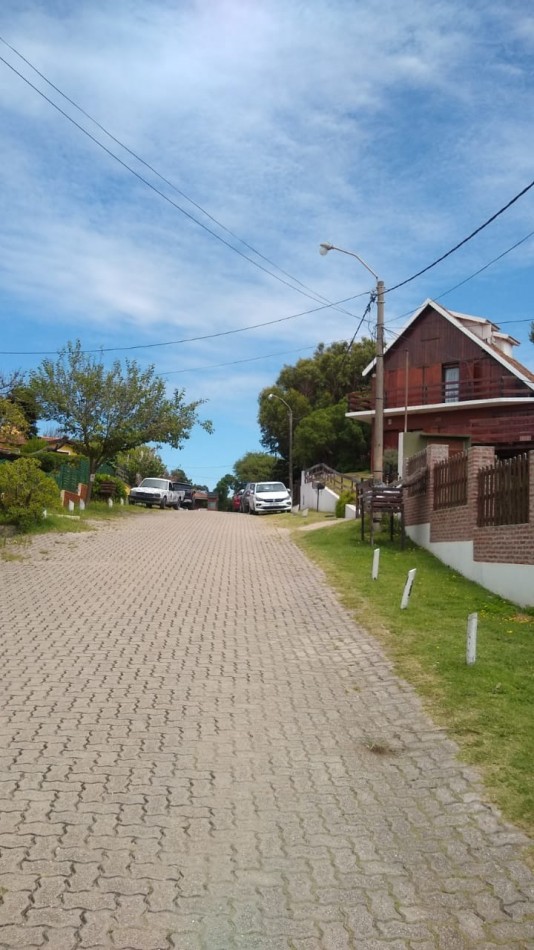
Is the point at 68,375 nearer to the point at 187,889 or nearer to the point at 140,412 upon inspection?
the point at 140,412

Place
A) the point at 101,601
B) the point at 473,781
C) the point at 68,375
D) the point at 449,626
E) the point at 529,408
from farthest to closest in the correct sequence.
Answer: the point at 529,408 < the point at 68,375 < the point at 101,601 < the point at 449,626 < the point at 473,781

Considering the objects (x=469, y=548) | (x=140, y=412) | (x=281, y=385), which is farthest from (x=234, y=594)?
(x=281, y=385)

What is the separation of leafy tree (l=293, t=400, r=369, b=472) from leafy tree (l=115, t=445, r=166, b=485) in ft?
37.7

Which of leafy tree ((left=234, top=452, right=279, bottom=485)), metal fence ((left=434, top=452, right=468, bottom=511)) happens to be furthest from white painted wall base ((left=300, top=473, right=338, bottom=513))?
leafy tree ((left=234, top=452, right=279, bottom=485))

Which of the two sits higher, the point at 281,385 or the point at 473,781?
A: the point at 281,385

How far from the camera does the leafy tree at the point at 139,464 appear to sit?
185 feet

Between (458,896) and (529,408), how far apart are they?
36549 millimetres

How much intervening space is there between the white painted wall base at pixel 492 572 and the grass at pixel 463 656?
0.56 feet

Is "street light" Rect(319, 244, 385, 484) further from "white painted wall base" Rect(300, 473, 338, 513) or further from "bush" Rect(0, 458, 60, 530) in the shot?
"white painted wall base" Rect(300, 473, 338, 513)

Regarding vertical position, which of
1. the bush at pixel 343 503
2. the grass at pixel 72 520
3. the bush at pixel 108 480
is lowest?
the grass at pixel 72 520

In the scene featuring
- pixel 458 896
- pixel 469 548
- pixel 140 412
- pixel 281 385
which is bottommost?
pixel 458 896

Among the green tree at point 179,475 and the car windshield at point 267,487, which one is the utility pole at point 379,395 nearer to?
the car windshield at point 267,487

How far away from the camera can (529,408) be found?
3872cm

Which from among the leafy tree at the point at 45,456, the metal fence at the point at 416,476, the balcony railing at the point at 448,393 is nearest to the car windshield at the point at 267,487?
the balcony railing at the point at 448,393
